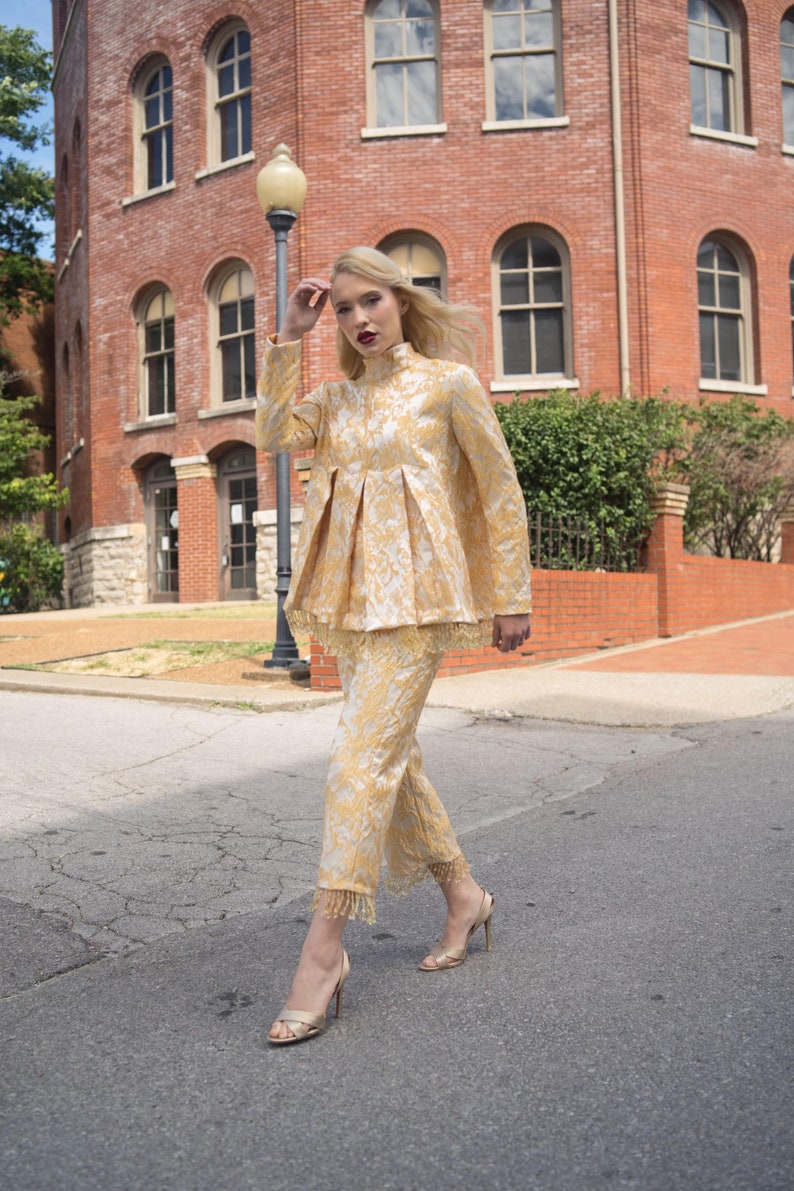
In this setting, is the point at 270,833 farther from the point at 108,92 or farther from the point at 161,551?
the point at 108,92

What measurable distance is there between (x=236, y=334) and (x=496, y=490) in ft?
59.3

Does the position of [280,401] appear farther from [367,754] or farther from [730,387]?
[730,387]

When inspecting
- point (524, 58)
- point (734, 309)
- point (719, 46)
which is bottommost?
point (734, 309)

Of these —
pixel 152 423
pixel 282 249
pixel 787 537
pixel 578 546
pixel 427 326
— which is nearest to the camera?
pixel 427 326

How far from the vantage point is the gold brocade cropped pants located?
2771 millimetres

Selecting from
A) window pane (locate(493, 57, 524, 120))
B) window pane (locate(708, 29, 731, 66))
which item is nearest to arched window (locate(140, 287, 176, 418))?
window pane (locate(493, 57, 524, 120))

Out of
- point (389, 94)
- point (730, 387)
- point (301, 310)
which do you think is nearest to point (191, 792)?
point (301, 310)

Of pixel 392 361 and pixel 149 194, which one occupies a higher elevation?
pixel 149 194

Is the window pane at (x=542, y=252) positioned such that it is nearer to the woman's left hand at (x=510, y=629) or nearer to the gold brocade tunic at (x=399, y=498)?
the gold brocade tunic at (x=399, y=498)

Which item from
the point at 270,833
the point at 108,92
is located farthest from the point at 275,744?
the point at 108,92

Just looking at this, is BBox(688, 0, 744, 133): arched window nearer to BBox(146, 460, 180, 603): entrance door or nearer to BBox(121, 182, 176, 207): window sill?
BBox(121, 182, 176, 207): window sill

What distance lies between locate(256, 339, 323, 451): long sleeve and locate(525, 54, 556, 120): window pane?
59.6ft

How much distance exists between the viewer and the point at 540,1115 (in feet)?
7.35

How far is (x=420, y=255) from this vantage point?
1964cm
